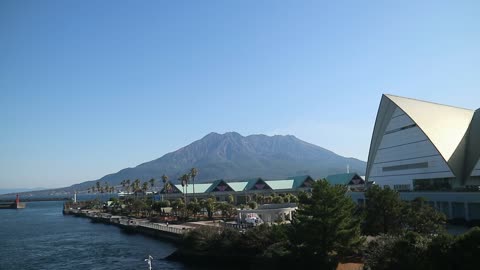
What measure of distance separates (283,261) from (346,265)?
5848 millimetres

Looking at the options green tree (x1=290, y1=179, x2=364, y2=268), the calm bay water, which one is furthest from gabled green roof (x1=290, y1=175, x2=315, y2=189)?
green tree (x1=290, y1=179, x2=364, y2=268)

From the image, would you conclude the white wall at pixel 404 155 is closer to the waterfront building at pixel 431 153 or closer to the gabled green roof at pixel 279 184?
the waterfront building at pixel 431 153

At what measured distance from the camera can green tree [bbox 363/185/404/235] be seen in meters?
43.6

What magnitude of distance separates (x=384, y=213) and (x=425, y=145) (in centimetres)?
3213

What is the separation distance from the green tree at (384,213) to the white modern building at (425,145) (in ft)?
78.9

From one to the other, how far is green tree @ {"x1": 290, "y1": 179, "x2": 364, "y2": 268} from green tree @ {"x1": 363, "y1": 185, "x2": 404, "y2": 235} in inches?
305

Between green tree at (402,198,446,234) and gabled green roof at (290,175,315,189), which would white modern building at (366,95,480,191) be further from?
gabled green roof at (290,175,315,189)

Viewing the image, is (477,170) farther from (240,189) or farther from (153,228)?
(240,189)

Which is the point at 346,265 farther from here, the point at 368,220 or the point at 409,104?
the point at 409,104

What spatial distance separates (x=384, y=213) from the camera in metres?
44.0

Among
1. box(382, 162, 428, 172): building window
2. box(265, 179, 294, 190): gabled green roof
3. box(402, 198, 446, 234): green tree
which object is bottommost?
box(402, 198, 446, 234): green tree

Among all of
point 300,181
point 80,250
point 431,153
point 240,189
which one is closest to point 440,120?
point 431,153

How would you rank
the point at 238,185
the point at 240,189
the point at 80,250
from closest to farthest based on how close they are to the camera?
the point at 80,250 → the point at 240,189 → the point at 238,185

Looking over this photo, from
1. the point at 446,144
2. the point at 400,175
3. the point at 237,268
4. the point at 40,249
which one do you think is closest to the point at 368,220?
the point at 237,268
